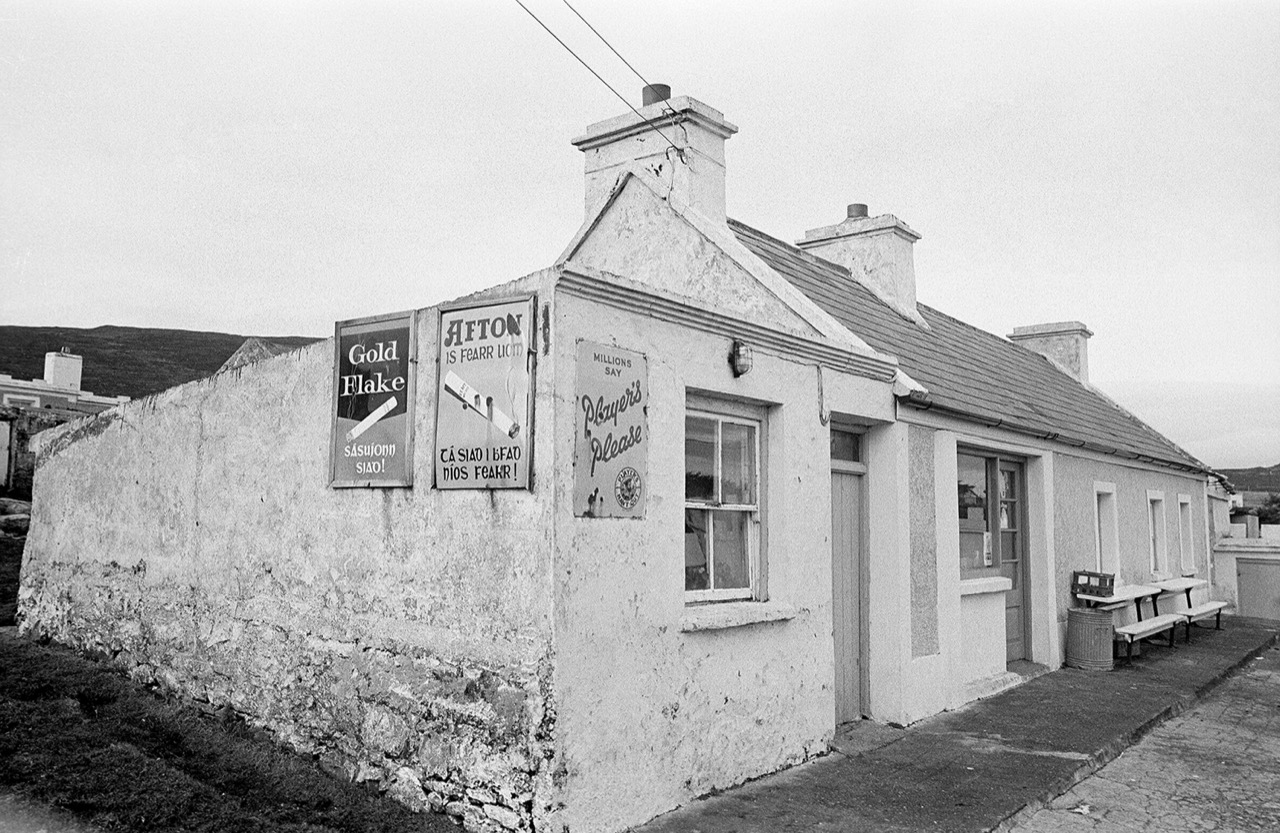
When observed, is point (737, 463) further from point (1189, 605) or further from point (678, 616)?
point (1189, 605)

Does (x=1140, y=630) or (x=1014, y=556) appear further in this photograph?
(x=1140, y=630)

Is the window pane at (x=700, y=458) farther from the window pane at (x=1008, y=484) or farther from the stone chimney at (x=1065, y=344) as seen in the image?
the stone chimney at (x=1065, y=344)

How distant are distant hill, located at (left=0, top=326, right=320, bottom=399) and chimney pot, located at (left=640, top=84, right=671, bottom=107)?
4237cm

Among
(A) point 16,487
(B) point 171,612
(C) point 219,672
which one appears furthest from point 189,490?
(A) point 16,487

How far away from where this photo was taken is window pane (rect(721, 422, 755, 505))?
22.7ft

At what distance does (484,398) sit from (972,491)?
23.4 feet

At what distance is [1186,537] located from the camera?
18328mm

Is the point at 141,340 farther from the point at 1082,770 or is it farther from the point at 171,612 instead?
the point at 1082,770

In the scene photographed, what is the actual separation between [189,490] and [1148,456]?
14435 millimetres

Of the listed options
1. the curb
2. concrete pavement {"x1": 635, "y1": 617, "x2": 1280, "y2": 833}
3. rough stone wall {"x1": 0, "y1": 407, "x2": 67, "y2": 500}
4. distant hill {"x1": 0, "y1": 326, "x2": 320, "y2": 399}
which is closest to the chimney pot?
concrete pavement {"x1": 635, "y1": 617, "x2": 1280, "y2": 833}

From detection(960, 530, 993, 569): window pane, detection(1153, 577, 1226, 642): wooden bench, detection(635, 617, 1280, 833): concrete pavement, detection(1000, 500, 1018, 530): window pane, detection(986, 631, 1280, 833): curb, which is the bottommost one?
detection(986, 631, 1280, 833): curb

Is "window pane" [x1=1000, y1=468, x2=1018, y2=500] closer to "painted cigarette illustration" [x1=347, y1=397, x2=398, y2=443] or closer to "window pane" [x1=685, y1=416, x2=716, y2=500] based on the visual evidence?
"window pane" [x1=685, y1=416, x2=716, y2=500]

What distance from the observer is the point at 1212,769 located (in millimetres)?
7473

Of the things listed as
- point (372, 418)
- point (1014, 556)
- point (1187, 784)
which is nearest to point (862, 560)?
point (1187, 784)
